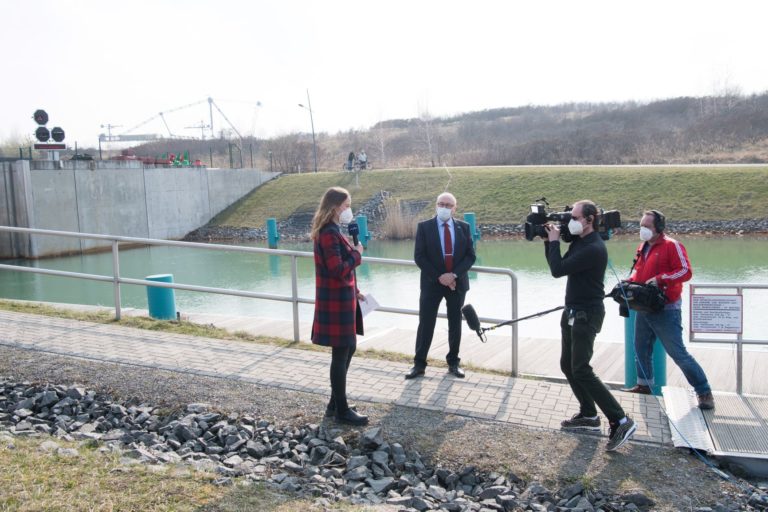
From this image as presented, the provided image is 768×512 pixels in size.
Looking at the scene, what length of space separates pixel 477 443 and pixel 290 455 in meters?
1.26

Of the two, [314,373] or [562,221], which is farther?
[314,373]

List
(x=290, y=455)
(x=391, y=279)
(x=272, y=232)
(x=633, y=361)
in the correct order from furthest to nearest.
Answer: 1. (x=272, y=232)
2. (x=391, y=279)
3. (x=633, y=361)
4. (x=290, y=455)

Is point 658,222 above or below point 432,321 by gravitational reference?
above

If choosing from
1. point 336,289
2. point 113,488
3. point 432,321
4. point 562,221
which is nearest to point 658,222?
point 562,221

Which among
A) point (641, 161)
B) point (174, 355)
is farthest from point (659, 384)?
point (641, 161)

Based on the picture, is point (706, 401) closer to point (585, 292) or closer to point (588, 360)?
point (588, 360)

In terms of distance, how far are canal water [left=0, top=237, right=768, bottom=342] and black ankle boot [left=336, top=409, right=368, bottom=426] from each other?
5543 mm

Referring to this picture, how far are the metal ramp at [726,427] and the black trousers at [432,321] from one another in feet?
6.01

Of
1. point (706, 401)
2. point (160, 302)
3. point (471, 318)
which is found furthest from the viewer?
point (160, 302)

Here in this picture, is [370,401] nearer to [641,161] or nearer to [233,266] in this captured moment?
[233,266]

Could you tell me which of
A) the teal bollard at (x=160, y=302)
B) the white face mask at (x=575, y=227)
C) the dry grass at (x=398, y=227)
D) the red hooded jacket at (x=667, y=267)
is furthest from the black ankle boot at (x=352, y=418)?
the dry grass at (x=398, y=227)

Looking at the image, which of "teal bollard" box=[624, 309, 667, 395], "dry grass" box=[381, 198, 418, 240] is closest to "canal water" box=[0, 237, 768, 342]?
"dry grass" box=[381, 198, 418, 240]

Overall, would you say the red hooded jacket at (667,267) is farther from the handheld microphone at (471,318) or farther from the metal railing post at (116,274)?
the metal railing post at (116,274)

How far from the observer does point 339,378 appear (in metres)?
5.14
